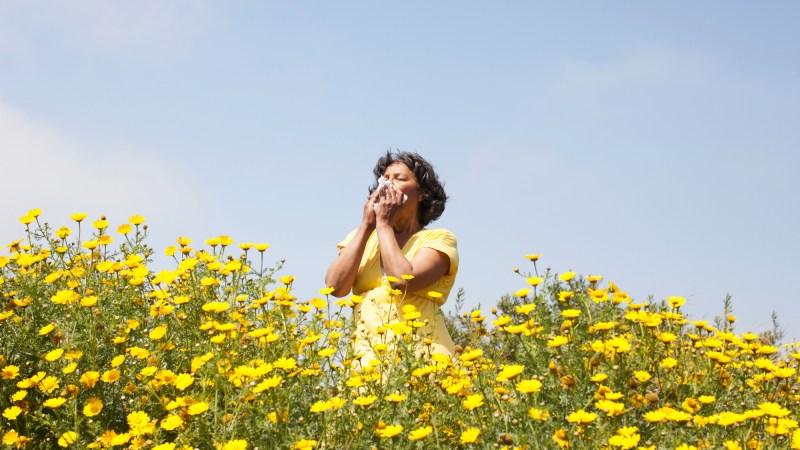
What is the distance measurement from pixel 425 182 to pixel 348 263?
0.92 meters

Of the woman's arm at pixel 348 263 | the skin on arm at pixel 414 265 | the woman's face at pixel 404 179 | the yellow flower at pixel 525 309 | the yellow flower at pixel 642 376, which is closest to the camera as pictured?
the yellow flower at pixel 642 376

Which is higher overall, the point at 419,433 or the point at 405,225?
the point at 405,225

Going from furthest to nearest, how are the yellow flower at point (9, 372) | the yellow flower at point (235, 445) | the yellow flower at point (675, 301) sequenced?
the yellow flower at point (9, 372)
the yellow flower at point (675, 301)
the yellow flower at point (235, 445)

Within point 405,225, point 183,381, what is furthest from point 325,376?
point 405,225

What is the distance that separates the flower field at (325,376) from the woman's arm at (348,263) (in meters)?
0.60

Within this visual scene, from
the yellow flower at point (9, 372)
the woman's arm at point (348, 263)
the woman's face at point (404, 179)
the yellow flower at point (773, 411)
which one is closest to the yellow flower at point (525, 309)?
the yellow flower at point (773, 411)

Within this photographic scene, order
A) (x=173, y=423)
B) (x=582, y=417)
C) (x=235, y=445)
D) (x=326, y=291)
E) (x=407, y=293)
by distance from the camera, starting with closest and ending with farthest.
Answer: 1. (x=582, y=417)
2. (x=235, y=445)
3. (x=173, y=423)
4. (x=326, y=291)
5. (x=407, y=293)

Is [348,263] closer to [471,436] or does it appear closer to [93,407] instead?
[93,407]

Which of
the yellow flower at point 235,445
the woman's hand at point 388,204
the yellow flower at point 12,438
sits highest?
the woman's hand at point 388,204

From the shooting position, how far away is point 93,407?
3207mm

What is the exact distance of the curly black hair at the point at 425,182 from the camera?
5.14m

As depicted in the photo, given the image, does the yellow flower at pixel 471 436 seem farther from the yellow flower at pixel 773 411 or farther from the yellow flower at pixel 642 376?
the yellow flower at pixel 773 411

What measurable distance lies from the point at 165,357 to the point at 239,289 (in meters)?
0.50

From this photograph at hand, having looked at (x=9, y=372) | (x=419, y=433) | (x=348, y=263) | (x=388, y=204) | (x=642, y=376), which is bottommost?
(x=419, y=433)
